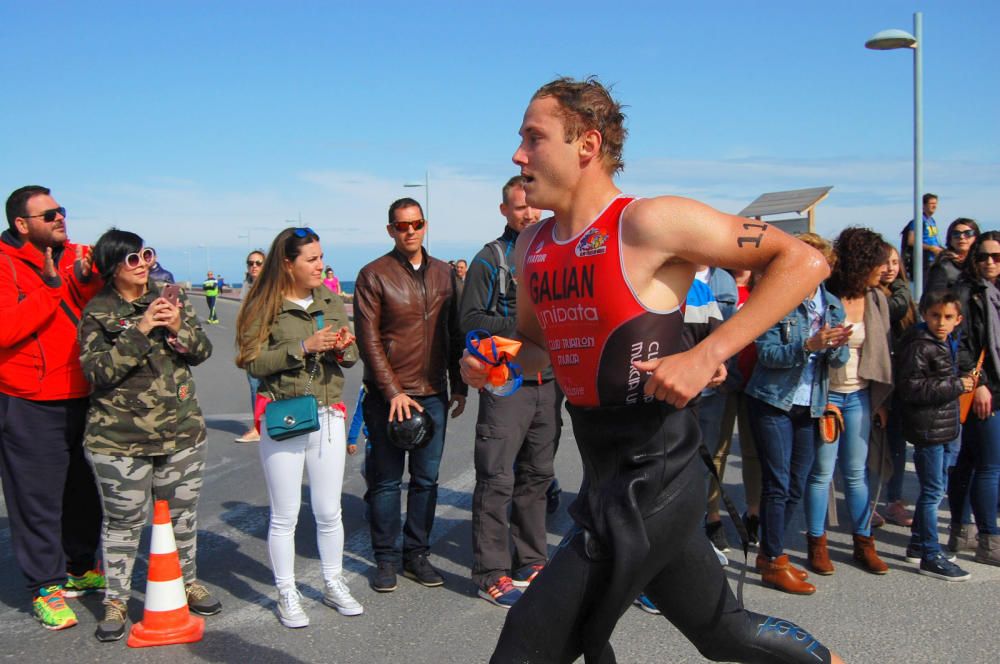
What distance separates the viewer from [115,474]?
4.50m

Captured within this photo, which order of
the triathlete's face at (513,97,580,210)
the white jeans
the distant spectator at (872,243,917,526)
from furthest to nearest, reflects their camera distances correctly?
1. the distant spectator at (872,243,917,526)
2. the white jeans
3. the triathlete's face at (513,97,580,210)

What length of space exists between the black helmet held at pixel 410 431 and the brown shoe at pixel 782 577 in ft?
6.96

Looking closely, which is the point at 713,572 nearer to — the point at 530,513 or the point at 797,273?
the point at 797,273

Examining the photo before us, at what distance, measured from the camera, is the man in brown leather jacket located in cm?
538

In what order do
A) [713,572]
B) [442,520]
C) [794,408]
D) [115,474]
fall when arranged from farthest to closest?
[442,520]
[794,408]
[115,474]
[713,572]

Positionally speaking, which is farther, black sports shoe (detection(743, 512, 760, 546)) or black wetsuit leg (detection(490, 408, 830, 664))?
black sports shoe (detection(743, 512, 760, 546))

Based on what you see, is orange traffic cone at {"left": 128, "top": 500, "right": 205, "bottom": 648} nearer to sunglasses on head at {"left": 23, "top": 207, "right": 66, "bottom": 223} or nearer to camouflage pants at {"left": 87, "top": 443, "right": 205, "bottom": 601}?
camouflage pants at {"left": 87, "top": 443, "right": 205, "bottom": 601}

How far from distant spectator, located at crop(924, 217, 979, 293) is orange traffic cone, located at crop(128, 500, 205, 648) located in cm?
500

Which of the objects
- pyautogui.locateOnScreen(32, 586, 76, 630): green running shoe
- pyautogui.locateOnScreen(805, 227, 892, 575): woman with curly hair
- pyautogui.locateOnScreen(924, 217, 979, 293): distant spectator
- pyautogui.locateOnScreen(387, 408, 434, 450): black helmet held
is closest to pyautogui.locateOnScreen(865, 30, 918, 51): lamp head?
pyautogui.locateOnScreen(924, 217, 979, 293): distant spectator

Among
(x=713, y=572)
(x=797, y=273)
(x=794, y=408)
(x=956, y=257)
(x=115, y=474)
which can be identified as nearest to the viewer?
(x=797, y=273)

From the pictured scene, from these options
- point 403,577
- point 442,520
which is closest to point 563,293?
point 403,577

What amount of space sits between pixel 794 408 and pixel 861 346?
68cm

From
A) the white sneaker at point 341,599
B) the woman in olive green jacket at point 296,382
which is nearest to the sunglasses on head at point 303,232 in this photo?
the woman in olive green jacket at point 296,382

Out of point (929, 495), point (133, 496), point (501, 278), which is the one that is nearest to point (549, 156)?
point (501, 278)
